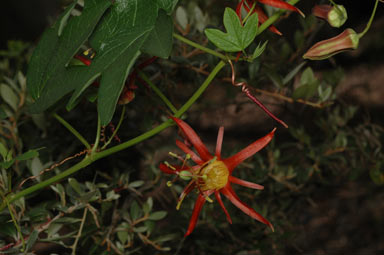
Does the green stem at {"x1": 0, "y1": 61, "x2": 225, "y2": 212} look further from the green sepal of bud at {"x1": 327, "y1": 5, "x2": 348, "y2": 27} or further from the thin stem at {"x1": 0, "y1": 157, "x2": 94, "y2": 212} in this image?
the green sepal of bud at {"x1": 327, "y1": 5, "x2": 348, "y2": 27}

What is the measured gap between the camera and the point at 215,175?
391mm

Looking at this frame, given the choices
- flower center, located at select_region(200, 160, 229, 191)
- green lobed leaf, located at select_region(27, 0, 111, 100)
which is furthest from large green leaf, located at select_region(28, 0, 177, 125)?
flower center, located at select_region(200, 160, 229, 191)

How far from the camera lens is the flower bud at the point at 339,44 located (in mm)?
330

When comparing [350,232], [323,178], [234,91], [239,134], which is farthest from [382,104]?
[234,91]

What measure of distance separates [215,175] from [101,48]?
0.52 feet

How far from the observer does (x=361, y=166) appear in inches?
28.8

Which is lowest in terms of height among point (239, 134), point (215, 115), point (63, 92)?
point (239, 134)

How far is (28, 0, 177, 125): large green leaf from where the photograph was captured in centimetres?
31

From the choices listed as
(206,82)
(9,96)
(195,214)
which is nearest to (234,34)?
(206,82)

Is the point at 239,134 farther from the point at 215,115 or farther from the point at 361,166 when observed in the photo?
the point at 361,166

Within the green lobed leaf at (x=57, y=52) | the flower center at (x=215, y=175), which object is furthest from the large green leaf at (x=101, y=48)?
the flower center at (x=215, y=175)

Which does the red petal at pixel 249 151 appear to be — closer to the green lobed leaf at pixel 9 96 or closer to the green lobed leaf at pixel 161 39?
the green lobed leaf at pixel 161 39

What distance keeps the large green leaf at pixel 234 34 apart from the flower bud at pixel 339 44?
0.06 meters

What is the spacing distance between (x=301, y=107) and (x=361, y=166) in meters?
0.16
